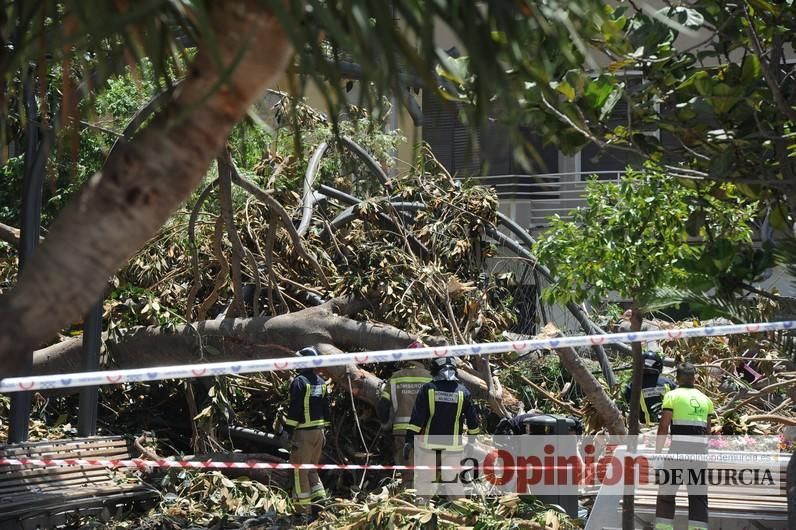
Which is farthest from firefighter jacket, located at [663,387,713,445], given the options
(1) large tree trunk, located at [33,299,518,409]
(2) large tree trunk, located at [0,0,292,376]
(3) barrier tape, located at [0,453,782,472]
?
(2) large tree trunk, located at [0,0,292,376]

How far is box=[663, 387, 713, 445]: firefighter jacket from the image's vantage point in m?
8.81

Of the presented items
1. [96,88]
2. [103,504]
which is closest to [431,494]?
[103,504]

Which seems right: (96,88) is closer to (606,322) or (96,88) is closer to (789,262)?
(789,262)

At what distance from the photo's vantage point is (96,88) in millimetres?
2705

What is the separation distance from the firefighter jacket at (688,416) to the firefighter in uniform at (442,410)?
85.3 inches

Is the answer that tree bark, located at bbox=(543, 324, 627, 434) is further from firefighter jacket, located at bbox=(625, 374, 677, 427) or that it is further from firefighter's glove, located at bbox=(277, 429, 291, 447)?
firefighter's glove, located at bbox=(277, 429, 291, 447)

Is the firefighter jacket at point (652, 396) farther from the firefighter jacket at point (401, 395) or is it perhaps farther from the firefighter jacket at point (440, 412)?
the firefighter jacket at point (401, 395)

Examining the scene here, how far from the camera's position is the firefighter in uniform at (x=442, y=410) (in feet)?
33.2

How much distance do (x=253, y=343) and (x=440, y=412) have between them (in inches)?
Result: 91.2

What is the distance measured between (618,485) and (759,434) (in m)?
3.94

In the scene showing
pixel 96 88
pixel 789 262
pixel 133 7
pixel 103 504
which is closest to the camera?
pixel 133 7

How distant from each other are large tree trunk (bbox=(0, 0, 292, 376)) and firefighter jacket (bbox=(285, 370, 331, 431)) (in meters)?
8.46

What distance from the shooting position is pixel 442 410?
10188 millimetres

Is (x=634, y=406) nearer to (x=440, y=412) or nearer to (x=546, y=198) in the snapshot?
(x=440, y=412)
